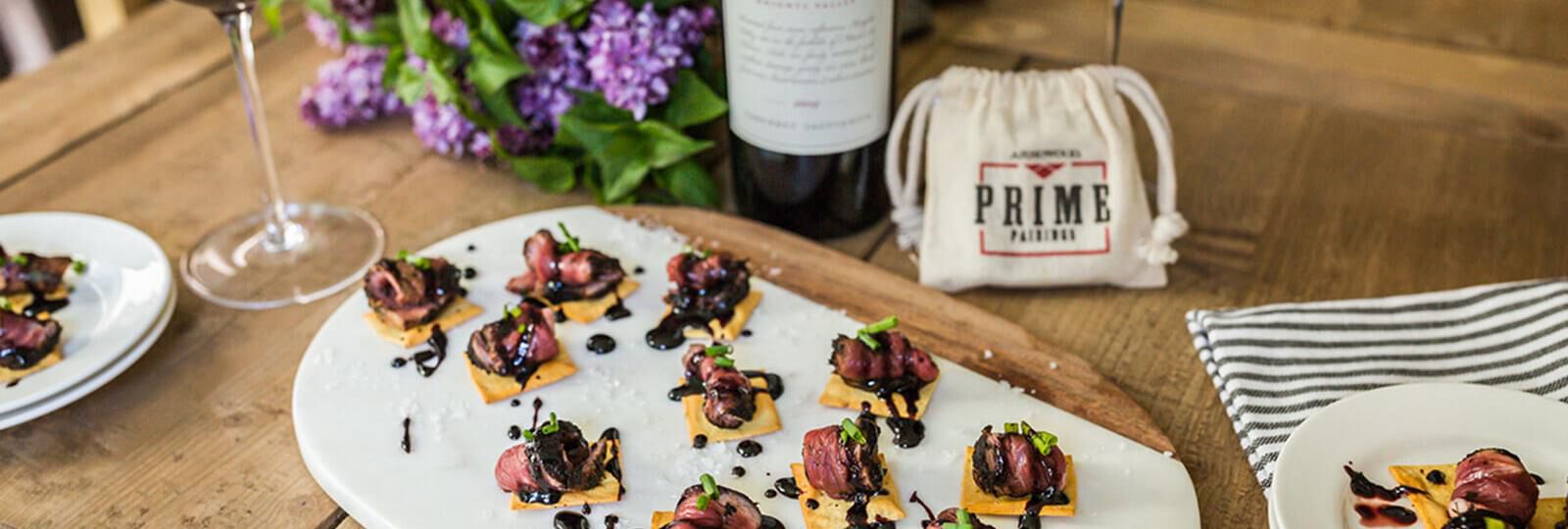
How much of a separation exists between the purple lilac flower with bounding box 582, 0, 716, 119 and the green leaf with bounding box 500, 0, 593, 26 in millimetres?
22

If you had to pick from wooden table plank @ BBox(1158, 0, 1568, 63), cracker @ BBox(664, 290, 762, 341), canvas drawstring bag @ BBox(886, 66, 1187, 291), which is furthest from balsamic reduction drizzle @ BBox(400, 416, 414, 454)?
wooden table plank @ BBox(1158, 0, 1568, 63)

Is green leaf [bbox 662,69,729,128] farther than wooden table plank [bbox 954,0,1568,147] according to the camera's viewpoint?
No

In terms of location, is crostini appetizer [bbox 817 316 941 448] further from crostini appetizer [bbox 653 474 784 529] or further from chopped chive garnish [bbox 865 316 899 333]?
crostini appetizer [bbox 653 474 784 529]

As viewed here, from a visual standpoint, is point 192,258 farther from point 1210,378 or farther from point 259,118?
point 1210,378

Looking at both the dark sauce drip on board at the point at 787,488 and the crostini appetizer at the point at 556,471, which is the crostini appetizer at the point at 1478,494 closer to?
the dark sauce drip on board at the point at 787,488

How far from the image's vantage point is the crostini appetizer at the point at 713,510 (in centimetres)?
73

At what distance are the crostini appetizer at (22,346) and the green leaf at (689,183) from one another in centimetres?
48

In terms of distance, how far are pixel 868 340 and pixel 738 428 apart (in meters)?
0.10

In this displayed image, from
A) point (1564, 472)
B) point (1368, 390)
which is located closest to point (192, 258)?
point (1368, 390)

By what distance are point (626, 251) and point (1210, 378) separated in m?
0.45

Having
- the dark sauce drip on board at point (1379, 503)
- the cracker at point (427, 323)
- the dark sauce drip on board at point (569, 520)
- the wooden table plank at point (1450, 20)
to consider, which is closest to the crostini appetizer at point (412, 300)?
the cracker at point (427, 323)

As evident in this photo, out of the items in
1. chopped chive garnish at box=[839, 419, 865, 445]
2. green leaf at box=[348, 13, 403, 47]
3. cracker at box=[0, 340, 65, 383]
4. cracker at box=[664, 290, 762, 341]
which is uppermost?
green leaf at box=[348, 13, 403, 47]

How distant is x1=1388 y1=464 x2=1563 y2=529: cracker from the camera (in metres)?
0.75

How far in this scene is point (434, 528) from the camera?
782 millimetres
